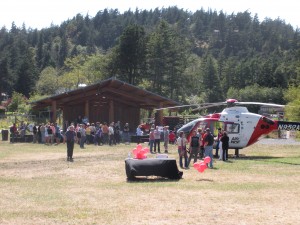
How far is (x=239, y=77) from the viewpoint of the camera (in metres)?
124

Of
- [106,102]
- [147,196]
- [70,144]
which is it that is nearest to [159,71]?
[106,102]

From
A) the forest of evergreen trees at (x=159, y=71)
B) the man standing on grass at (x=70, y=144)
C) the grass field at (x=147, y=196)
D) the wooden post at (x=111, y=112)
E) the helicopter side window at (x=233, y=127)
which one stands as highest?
the forest of evergreen trees at (x=159, y=71)

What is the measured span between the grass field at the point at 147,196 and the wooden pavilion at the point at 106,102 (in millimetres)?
19705

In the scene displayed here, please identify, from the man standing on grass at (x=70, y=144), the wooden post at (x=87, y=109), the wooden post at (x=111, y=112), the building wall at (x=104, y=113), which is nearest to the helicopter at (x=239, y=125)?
the man standing on grass at (x=70, y=144)

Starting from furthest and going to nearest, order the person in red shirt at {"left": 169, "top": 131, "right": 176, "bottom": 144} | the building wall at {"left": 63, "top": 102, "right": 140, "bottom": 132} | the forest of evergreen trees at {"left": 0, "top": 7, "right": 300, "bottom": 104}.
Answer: the forest of evergreen trees at {"left": 0, "top": 7, "right": 300, "bottom": 104} < the building wall at {"left": 63, "top": 102, "right": 140, "bottom": 132} < the person in red shirt at {"left": 169, "top": 131, "right": 176, "bottom": 144}

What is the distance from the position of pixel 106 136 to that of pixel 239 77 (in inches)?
3615

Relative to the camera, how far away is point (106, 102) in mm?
44219

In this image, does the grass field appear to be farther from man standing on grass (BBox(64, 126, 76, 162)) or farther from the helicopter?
the helicopter

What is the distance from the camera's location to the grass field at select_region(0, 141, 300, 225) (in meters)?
10.6

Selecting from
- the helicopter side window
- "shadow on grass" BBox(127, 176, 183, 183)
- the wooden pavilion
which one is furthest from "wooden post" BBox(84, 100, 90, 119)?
"shadow on grass" BBox(127, 176, 183, 183)

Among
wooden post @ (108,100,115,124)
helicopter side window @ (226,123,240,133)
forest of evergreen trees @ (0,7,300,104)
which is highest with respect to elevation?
Result: forest of evergreen trees @ (0,7,300,104)

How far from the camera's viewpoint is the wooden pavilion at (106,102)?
40844 millimetres

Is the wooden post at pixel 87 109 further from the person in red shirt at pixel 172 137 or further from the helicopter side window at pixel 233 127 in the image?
the helicopter side window at pixel 233 127

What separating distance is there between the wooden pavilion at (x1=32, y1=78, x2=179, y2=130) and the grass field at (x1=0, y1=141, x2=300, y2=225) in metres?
19.7
